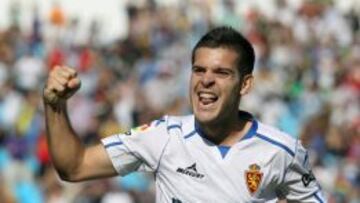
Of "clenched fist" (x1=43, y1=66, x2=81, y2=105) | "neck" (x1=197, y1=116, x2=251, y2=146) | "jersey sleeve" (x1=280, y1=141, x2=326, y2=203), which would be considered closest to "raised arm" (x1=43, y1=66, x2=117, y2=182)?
"clenched fist" (x1=43, y1=66, x2=81, y2=105)

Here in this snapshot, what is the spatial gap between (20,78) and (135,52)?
2752 millimetres

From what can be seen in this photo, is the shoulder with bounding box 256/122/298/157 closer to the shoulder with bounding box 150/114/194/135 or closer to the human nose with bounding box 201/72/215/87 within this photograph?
the shoulder with bounding box 150/114/194/135

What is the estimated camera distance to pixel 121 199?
1259 cm

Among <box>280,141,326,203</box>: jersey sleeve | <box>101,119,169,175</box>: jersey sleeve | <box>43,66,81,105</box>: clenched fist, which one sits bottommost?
<box>280,141,326,203</box>: jersey sleeve

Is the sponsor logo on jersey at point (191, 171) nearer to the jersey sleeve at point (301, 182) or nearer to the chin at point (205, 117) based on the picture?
the chin at point (205, 117)

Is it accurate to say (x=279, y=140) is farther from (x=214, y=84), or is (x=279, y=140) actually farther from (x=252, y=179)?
(x=214, y=84)

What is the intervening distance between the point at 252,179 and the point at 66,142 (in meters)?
0.91

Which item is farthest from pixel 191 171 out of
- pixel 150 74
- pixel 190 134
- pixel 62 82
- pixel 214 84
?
pixel 150 74

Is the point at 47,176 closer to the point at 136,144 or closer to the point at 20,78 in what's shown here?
the point at 20,78

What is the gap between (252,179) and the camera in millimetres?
6590

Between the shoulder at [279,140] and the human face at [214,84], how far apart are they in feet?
0.72

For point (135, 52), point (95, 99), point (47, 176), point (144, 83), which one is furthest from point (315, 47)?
point (47, 176)

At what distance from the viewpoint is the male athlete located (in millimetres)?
6535

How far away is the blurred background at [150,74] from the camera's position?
1390 centimetres
